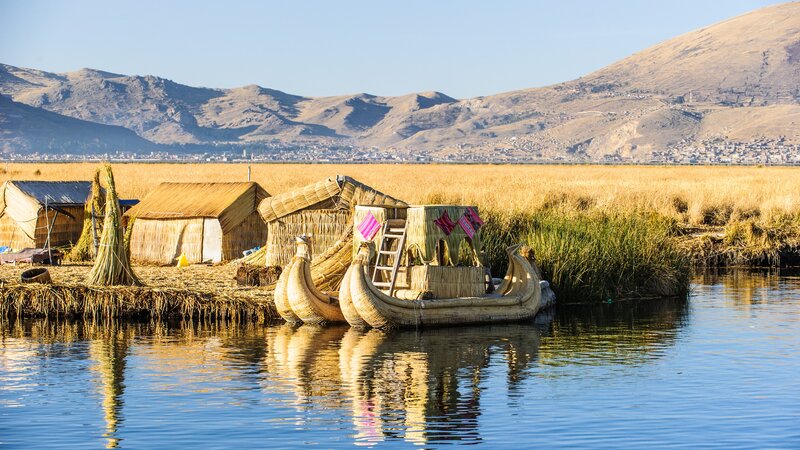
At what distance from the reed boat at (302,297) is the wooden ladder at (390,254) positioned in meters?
0.75

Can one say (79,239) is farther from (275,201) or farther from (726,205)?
(726,205)

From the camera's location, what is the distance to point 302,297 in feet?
57.9

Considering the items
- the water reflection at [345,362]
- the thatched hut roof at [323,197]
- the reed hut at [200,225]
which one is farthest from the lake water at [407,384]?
the reed hut at [200,225]

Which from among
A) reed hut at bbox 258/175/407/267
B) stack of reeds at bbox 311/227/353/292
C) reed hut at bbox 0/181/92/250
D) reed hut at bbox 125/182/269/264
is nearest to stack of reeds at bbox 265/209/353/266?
reed hut at bbox 258/175/407/267

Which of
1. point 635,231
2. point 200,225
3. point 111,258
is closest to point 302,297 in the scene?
point 111,258

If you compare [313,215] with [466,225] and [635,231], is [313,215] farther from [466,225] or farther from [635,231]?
[635,231]

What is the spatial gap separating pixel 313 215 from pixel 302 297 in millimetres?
4225

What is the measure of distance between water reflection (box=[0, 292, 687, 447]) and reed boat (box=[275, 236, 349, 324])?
0.75ft

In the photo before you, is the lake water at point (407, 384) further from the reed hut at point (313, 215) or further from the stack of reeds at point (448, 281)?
the reed hut at point (313, 215)

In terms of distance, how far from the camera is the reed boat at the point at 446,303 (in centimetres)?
1695

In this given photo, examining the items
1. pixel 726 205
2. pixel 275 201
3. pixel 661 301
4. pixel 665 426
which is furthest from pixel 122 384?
pixel 726 205

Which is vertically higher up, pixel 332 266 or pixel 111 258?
pixel 111 258

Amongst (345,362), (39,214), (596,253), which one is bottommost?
(345,362)

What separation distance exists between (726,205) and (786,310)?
1270 cm
